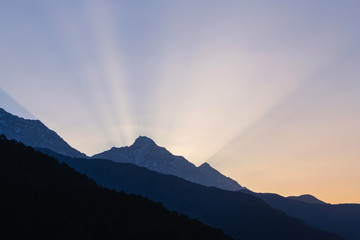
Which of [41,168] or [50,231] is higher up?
[41,168]

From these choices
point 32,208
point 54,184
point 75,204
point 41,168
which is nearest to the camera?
point 32,208

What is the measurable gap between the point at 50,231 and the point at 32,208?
13.6 metres

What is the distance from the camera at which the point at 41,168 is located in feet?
486

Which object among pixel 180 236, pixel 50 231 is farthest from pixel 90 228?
pixel 180 236

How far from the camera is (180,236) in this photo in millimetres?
128500

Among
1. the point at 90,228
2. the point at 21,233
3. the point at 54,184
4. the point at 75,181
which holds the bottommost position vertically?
the point at 21,233

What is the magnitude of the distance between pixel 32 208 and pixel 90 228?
17085mm

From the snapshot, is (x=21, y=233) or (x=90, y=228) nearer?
(x=21, y=233)

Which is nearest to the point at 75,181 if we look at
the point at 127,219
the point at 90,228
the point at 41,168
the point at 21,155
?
the point at 41,168

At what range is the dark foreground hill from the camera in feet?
327

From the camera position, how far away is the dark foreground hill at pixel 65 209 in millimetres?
99812

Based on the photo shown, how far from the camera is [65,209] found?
383 ft

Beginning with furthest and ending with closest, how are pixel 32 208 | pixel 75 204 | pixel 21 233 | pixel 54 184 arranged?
pixel 54 184
pixel 75 204
pixel 32 208
pixel 21 233

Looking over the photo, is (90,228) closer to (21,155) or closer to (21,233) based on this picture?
(21,233)
